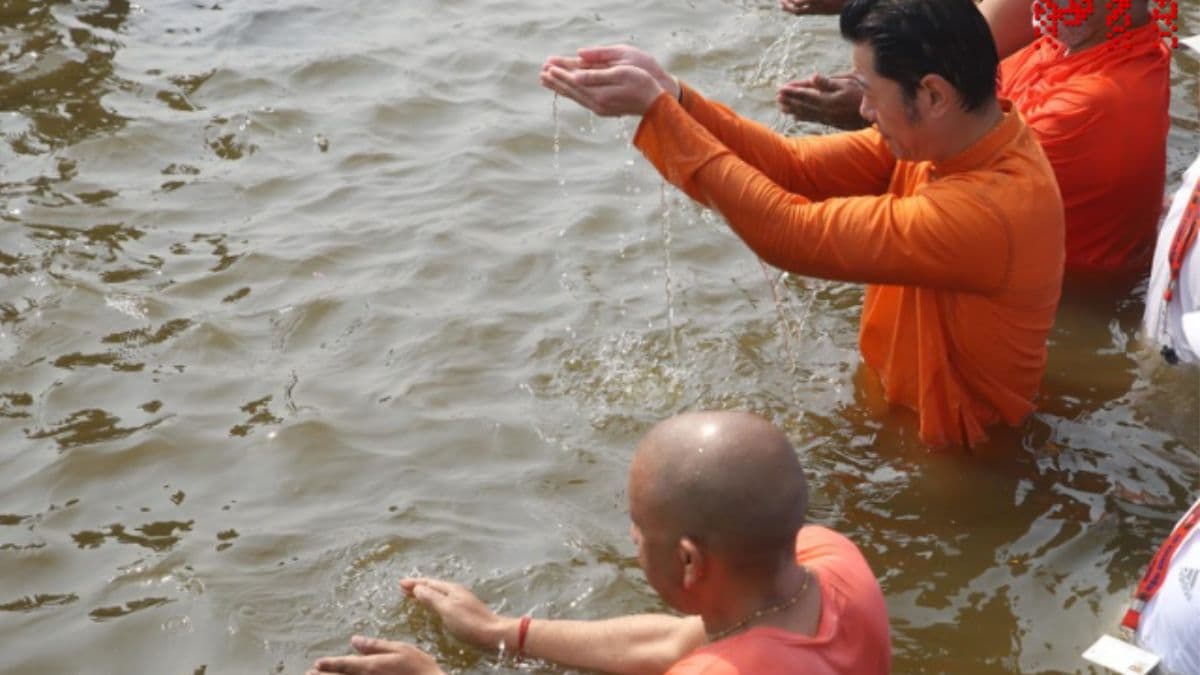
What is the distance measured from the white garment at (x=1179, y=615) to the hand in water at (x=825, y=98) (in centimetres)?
212

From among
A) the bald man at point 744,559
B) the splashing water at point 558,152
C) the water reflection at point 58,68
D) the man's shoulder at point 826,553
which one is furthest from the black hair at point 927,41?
the water reflection at point 58,68

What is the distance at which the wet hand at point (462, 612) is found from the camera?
13.5ft

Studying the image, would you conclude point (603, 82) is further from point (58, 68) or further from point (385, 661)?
point (58, 68)

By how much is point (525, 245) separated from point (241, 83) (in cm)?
208

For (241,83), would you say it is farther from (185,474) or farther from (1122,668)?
(1122,668)

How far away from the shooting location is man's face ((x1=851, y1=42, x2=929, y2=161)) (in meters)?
4.31

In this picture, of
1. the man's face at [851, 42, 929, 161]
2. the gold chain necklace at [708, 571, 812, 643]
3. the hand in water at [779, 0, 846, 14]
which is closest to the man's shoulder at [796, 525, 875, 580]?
the gold chain necklace at [708, 571, 812, 643]

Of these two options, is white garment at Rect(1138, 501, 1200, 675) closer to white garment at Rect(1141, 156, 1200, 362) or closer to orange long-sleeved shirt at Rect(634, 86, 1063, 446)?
orange long-sleeved shirt at Rect(634, 86, 1063, 446)

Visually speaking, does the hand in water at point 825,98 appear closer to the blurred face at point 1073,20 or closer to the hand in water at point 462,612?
the blurred face at point 1073,20

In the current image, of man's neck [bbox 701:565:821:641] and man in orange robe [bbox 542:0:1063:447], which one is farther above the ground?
man in orange robe [bbox 542:0:1063:447]

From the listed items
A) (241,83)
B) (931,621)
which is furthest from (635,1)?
(931,621)

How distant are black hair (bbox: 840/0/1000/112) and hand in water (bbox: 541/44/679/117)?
585mm

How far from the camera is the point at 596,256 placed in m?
6.39

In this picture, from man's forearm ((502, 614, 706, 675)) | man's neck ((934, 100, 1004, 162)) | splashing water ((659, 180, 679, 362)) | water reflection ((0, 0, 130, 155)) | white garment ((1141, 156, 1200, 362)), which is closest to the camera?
man's forearm ((502, 614, 706, 675))
